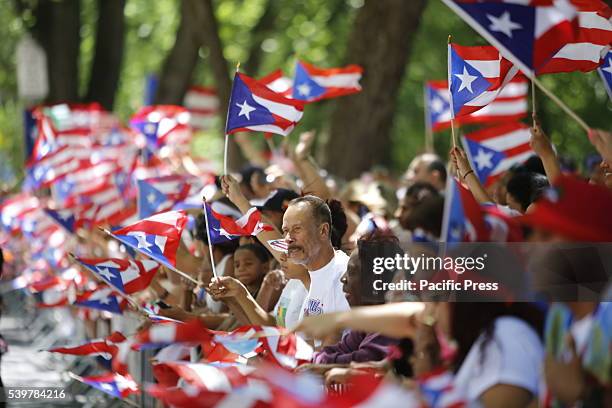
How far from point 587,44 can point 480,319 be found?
3341 mm

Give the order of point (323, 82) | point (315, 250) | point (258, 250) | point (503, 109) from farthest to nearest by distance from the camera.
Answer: point (503, 109), point (323, 82), point (258, 250), point (315, 250)

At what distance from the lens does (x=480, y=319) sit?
4.80m

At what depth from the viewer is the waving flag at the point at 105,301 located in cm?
966

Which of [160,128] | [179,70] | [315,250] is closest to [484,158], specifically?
[160,128]

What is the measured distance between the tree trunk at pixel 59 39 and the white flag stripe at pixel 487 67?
14176 millimetres

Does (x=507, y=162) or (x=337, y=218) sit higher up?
(x=507, y=162)

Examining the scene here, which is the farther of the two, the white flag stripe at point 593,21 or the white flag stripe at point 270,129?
the white flag stripe at point 270,129

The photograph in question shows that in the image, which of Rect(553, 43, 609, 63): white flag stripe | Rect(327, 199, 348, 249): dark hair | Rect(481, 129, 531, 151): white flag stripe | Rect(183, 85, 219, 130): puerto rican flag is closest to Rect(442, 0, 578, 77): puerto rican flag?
Rect(553, 43, 609, 63): white flag stripe

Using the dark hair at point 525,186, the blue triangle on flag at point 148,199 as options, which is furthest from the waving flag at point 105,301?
the dark hair at point 525,186

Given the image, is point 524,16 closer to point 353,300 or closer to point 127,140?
point 353,300

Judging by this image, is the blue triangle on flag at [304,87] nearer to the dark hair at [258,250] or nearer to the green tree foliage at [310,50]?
the dark hair at [258,250]

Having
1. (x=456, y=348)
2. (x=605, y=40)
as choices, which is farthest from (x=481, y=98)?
(x=456, y=348)

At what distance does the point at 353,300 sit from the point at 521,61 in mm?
1508

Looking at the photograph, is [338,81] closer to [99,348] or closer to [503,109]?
[503,109]
